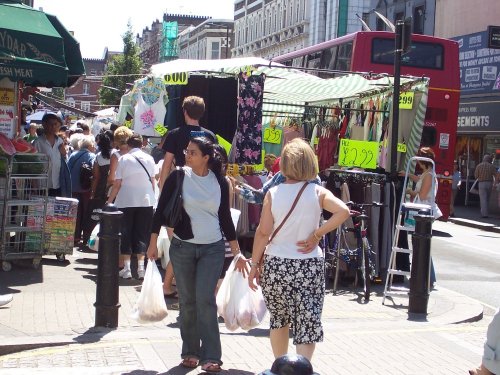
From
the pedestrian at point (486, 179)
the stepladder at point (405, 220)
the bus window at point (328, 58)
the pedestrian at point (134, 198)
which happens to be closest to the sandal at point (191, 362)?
the stepladder at point (405, 220)

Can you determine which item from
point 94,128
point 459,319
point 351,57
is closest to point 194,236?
point 459,319

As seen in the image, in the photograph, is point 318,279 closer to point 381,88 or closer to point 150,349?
point 150,349

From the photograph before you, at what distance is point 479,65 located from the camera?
2806 centimetres

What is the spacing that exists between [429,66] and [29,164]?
A: 1070cm

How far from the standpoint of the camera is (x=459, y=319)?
344 inches

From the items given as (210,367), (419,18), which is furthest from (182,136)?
(419,18)

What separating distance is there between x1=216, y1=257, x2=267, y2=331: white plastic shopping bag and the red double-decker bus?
11.2 m

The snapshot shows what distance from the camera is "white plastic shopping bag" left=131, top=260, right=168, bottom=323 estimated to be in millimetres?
6652

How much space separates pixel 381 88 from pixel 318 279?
724cm

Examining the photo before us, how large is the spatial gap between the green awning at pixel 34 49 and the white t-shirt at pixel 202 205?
12.9 feet

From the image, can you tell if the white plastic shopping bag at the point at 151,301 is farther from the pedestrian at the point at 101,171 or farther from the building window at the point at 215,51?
the building window at the point at 215,51

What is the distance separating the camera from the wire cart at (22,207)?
994 cm

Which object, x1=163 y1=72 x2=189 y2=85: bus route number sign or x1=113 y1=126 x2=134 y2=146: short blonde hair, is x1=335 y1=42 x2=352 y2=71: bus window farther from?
x1=113 y1=126 x2=134 y2=146: short blonde hair

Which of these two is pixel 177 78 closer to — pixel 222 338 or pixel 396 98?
pixel 396 98
